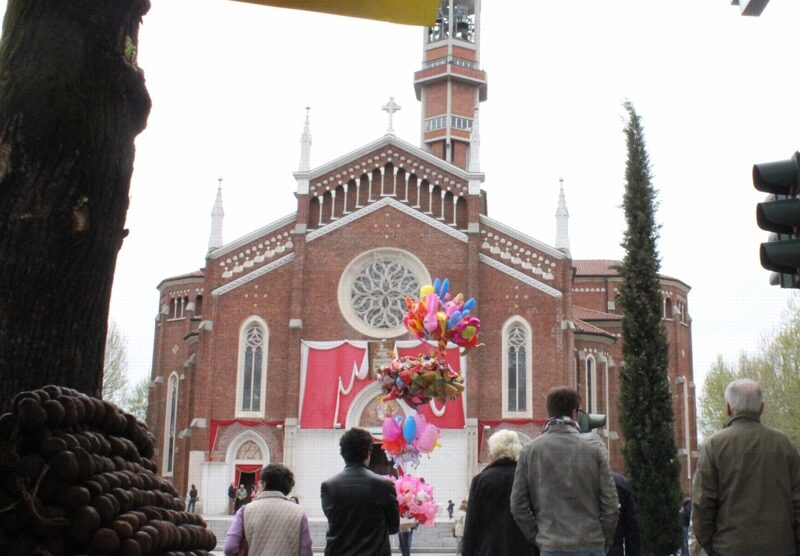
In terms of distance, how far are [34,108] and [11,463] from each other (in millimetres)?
851

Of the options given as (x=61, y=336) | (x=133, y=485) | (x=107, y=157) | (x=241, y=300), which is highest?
(x=241, y=300)

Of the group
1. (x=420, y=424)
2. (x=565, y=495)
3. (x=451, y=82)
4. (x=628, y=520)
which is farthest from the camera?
(x=451, y=82)

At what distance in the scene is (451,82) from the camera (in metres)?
56.8

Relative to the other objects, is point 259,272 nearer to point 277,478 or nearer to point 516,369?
point 516,369

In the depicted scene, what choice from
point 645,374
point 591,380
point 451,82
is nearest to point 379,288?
point 591,380

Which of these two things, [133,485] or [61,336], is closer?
[133,485]

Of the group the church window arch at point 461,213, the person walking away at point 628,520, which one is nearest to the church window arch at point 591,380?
the church window arch at point 461,213

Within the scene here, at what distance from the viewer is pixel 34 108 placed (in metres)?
2.19

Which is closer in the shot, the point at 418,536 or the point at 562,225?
the point at 418,536

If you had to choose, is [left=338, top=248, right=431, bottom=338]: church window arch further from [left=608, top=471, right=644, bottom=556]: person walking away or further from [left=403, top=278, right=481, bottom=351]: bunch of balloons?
[left=608, top=471, right=644, bottom=556]: person walking away

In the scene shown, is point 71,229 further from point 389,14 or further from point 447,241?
point 447,241

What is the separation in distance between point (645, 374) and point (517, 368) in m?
11.0

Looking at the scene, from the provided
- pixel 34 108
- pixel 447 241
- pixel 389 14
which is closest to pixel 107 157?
pixel 34 108

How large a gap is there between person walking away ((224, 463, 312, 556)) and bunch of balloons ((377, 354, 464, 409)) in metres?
6.62
